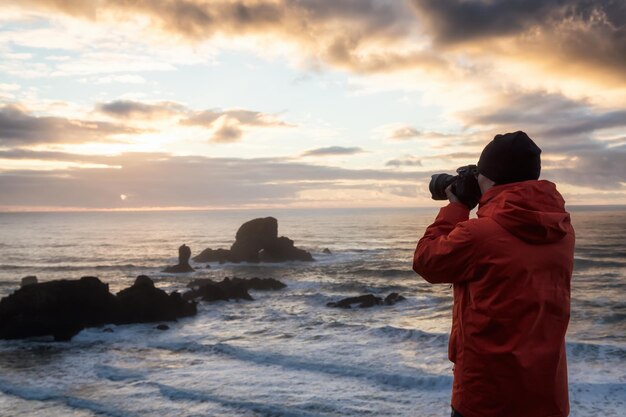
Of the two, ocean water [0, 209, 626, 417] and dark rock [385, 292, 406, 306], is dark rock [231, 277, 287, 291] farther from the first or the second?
dark rock [385, 292, 406, 306]

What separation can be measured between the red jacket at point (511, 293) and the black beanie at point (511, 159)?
2.8 inches

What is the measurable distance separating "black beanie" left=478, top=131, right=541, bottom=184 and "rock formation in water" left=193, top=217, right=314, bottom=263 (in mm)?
45238

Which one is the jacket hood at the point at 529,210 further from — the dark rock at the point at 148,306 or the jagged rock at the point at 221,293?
the jagged rock at the point at 221,293

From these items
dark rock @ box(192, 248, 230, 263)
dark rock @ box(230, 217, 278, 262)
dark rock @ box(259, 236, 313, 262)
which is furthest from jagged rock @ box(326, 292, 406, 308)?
dark rock @ box(192, 248, 230, 263)

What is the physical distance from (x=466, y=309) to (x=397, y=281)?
3228 cm

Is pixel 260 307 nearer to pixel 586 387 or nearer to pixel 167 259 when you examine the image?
pixel 586 387

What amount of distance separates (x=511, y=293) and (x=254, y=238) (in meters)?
47.2

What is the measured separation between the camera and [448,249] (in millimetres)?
2420

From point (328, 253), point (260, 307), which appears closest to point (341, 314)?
point (260, 307)

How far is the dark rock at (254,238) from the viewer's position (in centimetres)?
4781

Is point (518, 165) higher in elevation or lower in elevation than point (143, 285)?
higher

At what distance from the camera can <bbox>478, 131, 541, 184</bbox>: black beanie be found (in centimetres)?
248

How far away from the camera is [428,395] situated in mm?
11164

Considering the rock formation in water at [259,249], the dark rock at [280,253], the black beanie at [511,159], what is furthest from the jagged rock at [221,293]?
the black beanie at [511,159]
